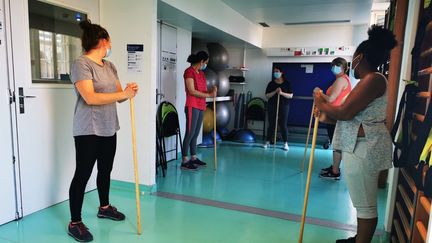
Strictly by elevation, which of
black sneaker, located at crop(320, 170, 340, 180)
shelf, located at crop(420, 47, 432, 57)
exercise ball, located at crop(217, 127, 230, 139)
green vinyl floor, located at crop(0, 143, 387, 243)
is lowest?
green vinyl floor, located at crop(0, 143, 387, 243)

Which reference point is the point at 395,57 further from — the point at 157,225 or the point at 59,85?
the point at 59,85

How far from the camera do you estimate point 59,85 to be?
2.89 m

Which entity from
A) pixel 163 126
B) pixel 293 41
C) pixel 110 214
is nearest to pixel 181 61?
pixel 163 126

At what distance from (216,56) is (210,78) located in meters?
0.60

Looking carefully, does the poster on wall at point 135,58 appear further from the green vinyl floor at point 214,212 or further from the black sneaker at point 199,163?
the black sneaker at point 199,163

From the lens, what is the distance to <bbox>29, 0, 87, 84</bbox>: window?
269 centimetres

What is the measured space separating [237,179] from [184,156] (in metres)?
0.90

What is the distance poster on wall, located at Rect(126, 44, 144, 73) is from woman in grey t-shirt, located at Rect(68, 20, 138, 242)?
31.2 inches

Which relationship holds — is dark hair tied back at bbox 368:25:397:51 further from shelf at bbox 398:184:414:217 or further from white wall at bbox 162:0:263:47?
white wall at bbox 162:0:263:47

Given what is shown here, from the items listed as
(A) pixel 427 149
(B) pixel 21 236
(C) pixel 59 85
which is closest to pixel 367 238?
(A) pixel 427 149

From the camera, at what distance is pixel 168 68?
4.73 metres

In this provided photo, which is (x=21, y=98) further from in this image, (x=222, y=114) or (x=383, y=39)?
(x=222, y=114)

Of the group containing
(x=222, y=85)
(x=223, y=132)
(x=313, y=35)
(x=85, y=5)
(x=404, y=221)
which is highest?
(x=313, y=35)

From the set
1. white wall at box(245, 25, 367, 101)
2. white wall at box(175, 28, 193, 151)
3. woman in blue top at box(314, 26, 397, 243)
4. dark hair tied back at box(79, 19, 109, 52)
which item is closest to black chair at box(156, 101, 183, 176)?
white wall at box(175, 28, 193, 151)
